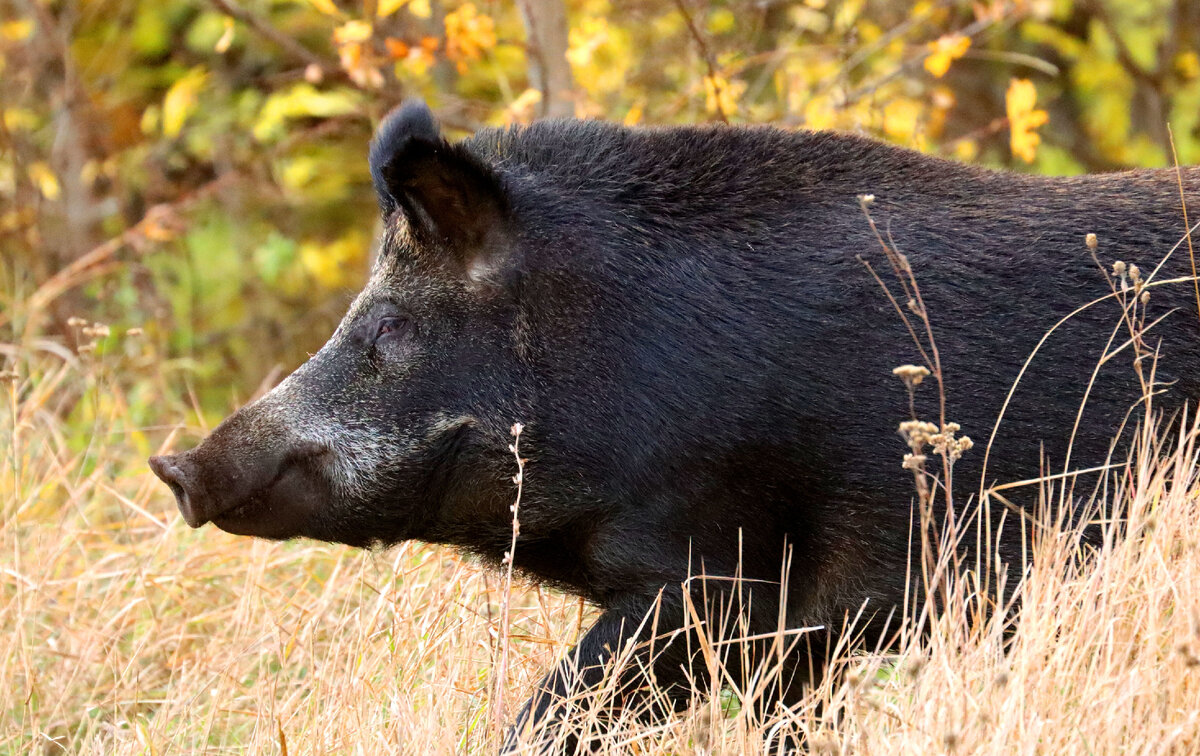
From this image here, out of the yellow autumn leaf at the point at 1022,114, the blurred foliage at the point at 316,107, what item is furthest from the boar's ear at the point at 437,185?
the yellow autumn leaf at the point at 1022,114

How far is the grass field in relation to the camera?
8.75 ft

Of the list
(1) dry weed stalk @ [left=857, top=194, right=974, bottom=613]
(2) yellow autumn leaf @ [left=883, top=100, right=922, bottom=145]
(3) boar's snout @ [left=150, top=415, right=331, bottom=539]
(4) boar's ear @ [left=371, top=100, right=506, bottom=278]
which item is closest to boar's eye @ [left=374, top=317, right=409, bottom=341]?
(4) boar's ear @ [left=371, top=100, right=506, bottom=278]

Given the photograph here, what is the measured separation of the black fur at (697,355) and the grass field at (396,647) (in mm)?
248

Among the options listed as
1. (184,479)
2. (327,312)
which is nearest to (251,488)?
(184,479)

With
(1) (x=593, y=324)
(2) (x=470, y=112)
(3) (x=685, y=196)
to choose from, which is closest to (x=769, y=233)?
(3) (x=685, y=196)

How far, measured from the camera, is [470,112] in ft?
26.9

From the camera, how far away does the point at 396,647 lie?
3.90 m

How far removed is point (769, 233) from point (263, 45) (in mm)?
7943

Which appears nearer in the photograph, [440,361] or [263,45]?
[440,361]

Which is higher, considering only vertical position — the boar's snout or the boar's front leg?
the boar's snout

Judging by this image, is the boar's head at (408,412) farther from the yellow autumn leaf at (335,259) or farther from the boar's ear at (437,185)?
the yellow autumn leaf at (335,259)

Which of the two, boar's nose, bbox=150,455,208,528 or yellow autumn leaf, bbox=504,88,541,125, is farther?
yellow autumn leaf, bbox=504,88,541,125

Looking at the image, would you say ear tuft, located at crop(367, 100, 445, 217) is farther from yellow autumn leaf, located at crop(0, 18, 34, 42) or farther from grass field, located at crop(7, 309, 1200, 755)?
yellow autumn leaf, located at crop(0, 18, 34, 42)

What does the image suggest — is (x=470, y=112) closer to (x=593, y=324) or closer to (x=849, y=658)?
(x=593, y=324)
